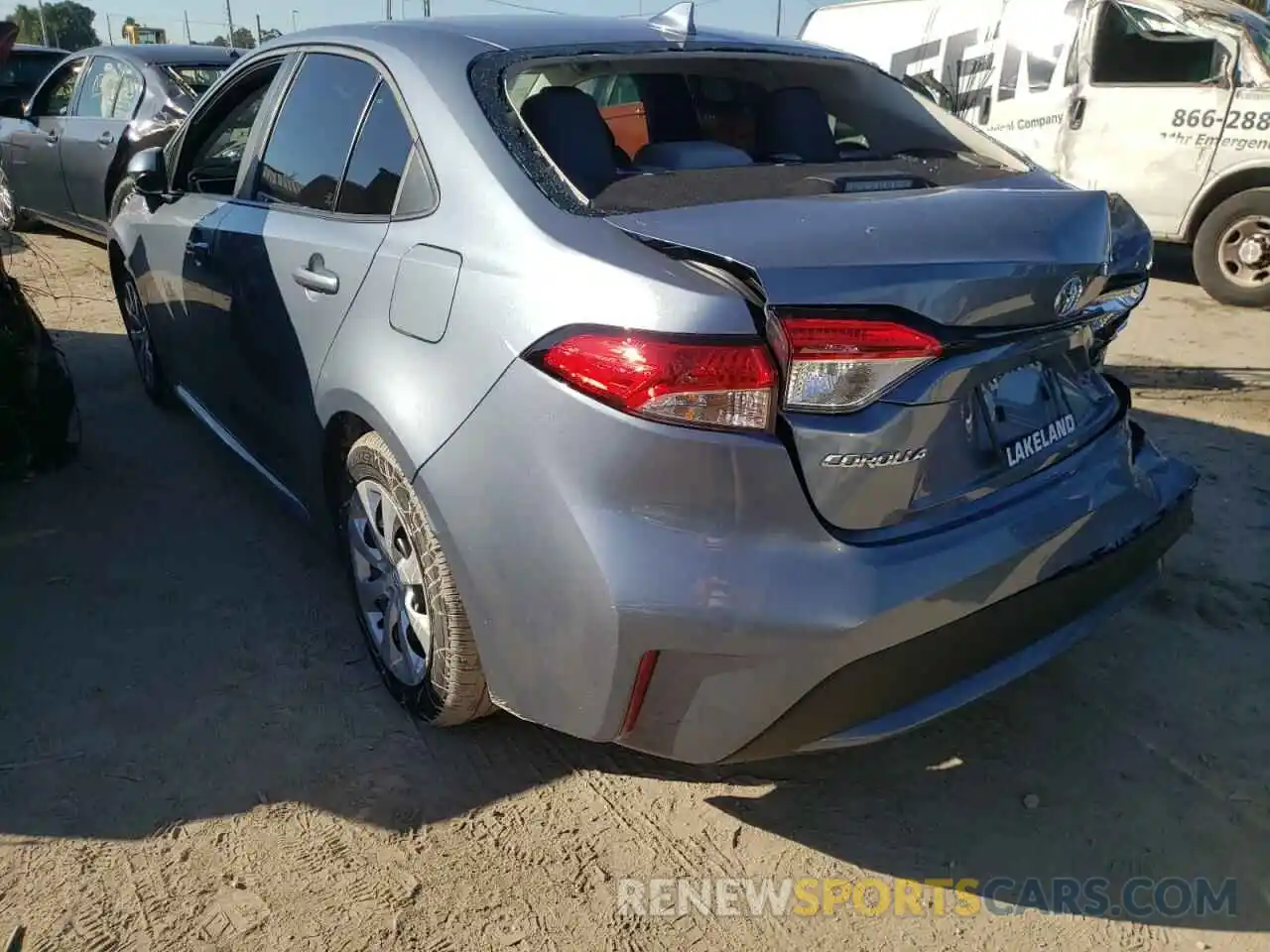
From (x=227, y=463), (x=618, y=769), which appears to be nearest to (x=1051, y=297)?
(x=618, y=769)

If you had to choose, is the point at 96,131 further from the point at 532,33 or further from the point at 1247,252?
the point at 1247,252

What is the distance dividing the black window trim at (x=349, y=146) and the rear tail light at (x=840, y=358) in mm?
956

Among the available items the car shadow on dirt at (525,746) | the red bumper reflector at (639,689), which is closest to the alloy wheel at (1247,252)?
the car shadow on dirt at (525,746)

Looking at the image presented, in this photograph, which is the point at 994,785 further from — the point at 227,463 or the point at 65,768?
the point at 227,463

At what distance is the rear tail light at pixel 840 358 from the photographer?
5.97 feet

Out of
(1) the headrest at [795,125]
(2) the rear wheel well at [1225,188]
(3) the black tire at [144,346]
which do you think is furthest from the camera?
(2) the rear wheel well at [1225,188]

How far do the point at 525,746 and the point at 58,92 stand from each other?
805 centimetres

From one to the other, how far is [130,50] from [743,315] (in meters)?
7.42

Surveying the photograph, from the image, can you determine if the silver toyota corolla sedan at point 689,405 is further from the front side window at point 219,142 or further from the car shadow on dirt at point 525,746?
the front side window at point 219,142

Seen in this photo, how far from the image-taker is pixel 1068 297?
6.96ft

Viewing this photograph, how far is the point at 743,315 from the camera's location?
1.81 m

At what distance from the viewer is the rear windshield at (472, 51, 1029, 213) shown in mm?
2270

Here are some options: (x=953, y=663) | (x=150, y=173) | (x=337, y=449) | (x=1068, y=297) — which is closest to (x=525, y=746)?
(x=337, y=449)

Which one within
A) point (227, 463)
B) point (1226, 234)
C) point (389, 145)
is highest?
point (389, 145)
